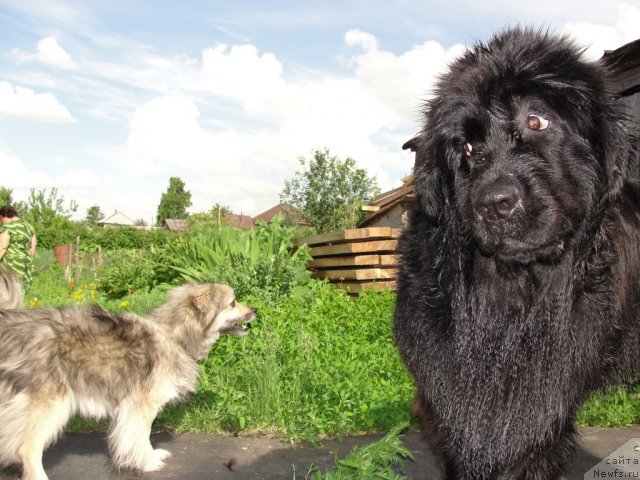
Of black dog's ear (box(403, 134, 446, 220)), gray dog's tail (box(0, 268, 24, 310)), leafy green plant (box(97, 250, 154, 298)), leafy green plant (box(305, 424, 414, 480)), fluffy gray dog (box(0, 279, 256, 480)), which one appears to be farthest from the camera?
leafy green plant (box(97, 250, 154, 298))

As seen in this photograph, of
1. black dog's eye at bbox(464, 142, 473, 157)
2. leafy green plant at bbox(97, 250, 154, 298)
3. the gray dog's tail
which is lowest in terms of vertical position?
the gray dog's tail

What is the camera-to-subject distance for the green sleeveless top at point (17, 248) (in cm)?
849

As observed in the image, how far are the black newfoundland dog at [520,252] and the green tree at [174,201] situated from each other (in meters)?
77.7

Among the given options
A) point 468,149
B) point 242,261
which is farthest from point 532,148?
point 242,261

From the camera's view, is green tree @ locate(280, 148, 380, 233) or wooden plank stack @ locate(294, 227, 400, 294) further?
green tree @ locate(280, 148, 380, 233)

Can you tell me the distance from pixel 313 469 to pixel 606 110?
2.90 metres

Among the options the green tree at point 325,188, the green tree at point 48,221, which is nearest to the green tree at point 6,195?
the green tree at point 48,221

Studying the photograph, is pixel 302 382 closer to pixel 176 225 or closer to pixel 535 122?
pixel 535 122

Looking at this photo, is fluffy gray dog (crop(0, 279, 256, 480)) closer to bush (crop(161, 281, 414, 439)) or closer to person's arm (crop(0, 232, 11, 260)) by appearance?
bush (crop(161, 281, 414, 439))

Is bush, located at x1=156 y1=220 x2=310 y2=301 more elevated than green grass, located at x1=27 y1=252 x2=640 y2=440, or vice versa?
bush, located at x1=156 y1=220 x2=310 y2=301

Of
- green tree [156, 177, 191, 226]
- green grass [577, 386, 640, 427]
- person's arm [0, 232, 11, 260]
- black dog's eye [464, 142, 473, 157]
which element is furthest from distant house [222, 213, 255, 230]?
green tree [156, 177, 191, 226]

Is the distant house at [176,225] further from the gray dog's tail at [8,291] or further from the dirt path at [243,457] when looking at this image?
the dirt path at [243,457]

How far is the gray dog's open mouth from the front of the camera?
577 centimetres

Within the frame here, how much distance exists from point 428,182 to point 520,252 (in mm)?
586
